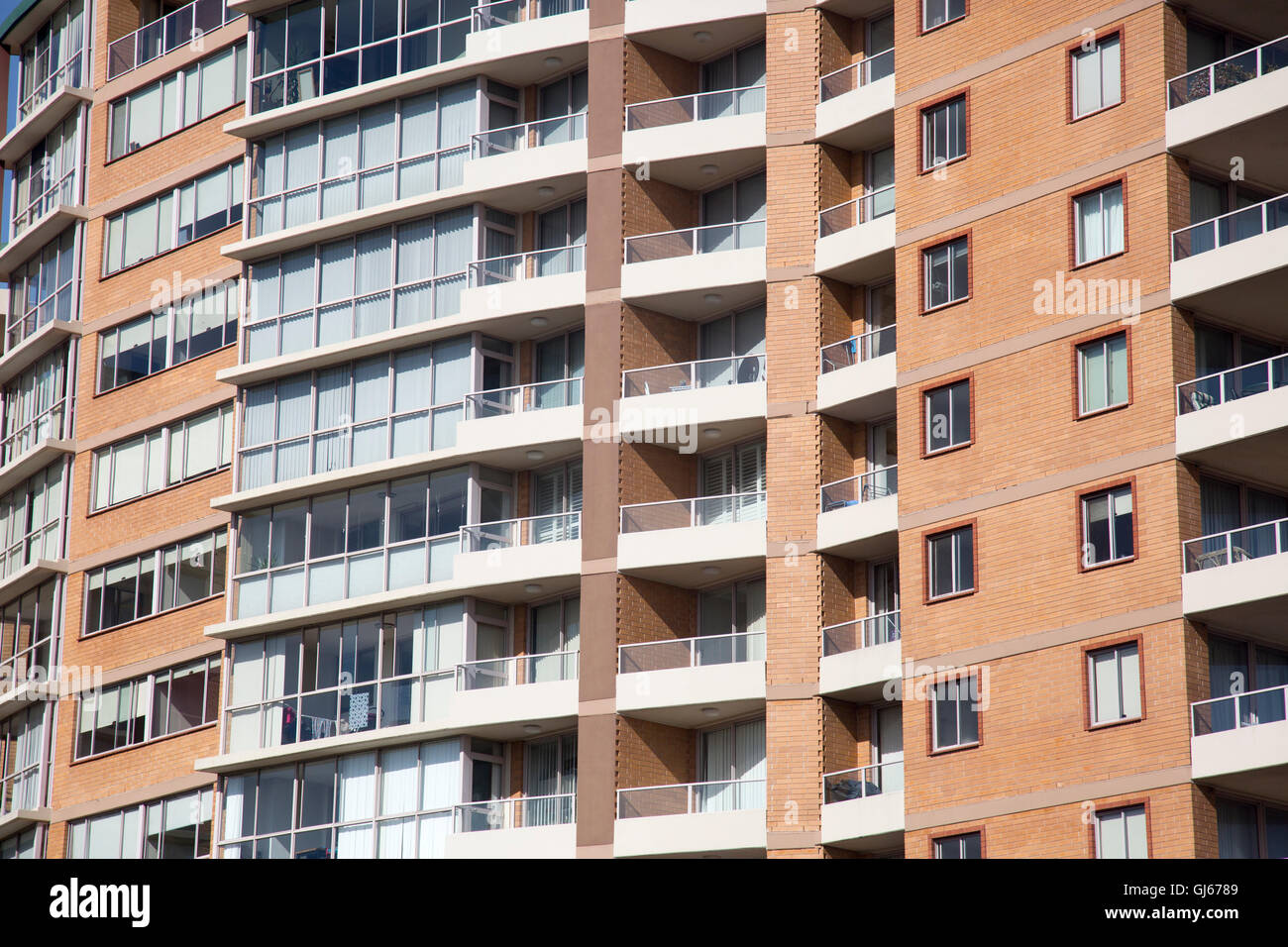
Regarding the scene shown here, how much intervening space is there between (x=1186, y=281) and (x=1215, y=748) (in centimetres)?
871

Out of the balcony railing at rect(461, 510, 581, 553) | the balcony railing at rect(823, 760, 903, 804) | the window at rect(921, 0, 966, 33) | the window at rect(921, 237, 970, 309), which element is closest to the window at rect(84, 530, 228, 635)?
the balcony railing at rect(461, 510, 581, 553)

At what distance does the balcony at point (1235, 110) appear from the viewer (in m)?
40.3

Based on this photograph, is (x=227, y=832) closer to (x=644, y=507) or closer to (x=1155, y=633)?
(x=644, y=507)

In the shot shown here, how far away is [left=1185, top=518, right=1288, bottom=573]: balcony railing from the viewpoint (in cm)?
3909

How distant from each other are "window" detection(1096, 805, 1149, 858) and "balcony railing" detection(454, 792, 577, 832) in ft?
41.0

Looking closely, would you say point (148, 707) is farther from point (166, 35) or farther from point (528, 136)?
point (166, 35)

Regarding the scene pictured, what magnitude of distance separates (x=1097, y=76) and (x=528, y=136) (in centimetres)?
1497

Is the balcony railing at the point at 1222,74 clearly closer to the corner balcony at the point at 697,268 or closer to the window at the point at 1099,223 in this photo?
the window at the point at 1099,223

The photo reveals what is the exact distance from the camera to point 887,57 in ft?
157

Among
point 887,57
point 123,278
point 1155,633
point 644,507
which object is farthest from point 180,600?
point 1155,633

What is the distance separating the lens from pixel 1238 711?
38.0 m

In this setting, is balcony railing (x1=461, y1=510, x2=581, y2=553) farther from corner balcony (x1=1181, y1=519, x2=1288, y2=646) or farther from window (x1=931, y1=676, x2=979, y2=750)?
corner balcony (x1=1181, y1=519, x2=1288, y2=646)

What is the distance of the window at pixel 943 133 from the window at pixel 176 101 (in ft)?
65.2

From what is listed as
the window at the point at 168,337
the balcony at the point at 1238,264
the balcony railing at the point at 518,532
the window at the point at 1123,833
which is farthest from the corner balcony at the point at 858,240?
the window at the point at 168,337
